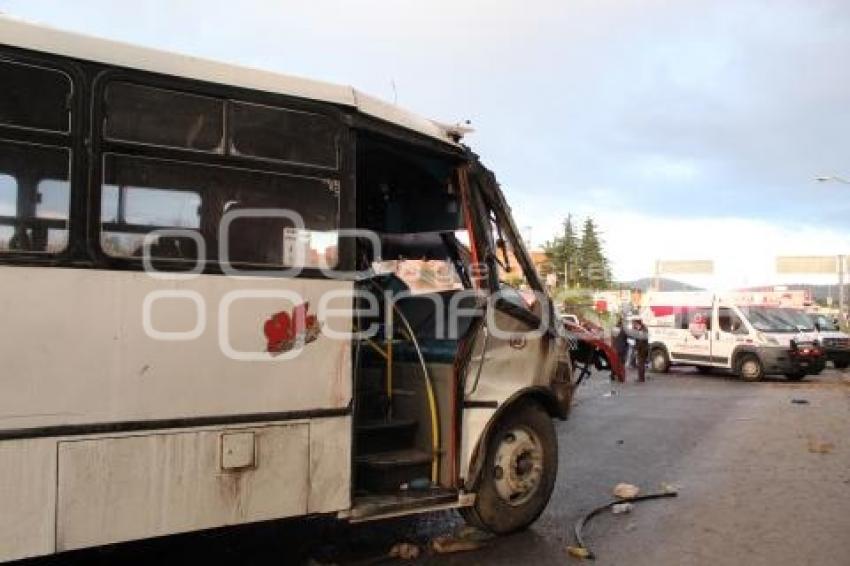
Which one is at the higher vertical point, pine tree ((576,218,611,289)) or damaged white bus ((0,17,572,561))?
pine tree ((576,218,611,289))

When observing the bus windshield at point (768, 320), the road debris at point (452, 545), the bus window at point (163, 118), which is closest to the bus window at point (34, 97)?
the bus window at point (163, 118)

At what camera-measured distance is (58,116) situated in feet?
15.1

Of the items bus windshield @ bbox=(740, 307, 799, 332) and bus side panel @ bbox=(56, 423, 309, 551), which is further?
bus windshield @ bbox=(740, 307, 799, 332)

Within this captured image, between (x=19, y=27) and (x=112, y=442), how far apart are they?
7.21ft

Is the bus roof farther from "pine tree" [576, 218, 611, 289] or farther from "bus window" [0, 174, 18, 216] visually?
"pine tree" [576, 218, 611, 289]

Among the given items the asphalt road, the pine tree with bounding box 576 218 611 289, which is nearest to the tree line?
the pine tree with bounding box 576 218 611 289

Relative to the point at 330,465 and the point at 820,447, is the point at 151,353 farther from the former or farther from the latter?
the point at 820,447

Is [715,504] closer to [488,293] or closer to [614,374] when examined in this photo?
[488,293]

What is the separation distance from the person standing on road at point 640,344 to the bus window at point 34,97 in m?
20.8

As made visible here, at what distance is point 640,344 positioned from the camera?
79.0 feet

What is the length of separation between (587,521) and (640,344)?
1739cm

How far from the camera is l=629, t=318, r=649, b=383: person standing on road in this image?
2383 centimetres

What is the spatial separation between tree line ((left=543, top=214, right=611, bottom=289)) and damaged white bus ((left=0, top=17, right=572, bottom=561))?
76.2m

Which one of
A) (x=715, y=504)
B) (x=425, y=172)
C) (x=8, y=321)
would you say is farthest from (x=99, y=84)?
(x=715, y=504)
